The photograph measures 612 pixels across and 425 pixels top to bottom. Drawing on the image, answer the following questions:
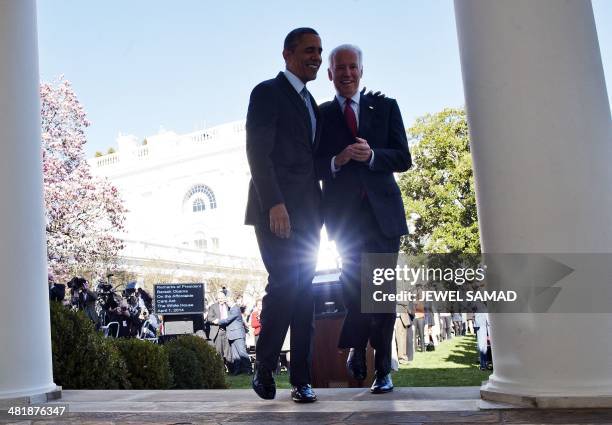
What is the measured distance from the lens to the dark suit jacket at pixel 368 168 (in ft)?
12.0

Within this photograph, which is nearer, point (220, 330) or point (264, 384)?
point (264, 384)

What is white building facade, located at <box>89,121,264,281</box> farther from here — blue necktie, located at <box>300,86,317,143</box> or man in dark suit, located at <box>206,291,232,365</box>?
blue necktie, located at <box>300,86,317,143</box>

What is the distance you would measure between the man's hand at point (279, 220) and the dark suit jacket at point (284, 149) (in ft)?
0.22

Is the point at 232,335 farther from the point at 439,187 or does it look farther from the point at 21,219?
the point at 439,187

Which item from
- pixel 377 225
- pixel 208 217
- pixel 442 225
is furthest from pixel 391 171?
pixel 208 217

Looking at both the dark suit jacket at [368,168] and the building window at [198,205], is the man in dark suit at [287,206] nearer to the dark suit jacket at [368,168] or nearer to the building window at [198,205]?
the dark suit jacket at [368,168]

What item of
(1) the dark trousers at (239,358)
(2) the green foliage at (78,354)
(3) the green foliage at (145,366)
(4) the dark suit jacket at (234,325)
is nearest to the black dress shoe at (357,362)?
(2) the green foliage at (78,354)

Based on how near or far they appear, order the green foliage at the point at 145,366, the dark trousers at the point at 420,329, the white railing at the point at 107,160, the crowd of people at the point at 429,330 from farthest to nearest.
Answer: the white railing at the point at 107,160 < the dark trousers at the point at 420,329 < the crowd of people at the point at 429,330 < the green foliage at the point at 145,366

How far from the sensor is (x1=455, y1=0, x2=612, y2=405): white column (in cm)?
270

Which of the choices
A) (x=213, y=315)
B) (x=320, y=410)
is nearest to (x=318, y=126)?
(x=320, y=410)

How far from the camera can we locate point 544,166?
9.21 feet

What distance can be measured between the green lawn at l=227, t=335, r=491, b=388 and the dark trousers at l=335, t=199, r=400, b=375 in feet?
17.7

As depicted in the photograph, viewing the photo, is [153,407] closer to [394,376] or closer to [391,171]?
[391,171]

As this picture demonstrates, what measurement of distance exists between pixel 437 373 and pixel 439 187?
1464 centimetres
